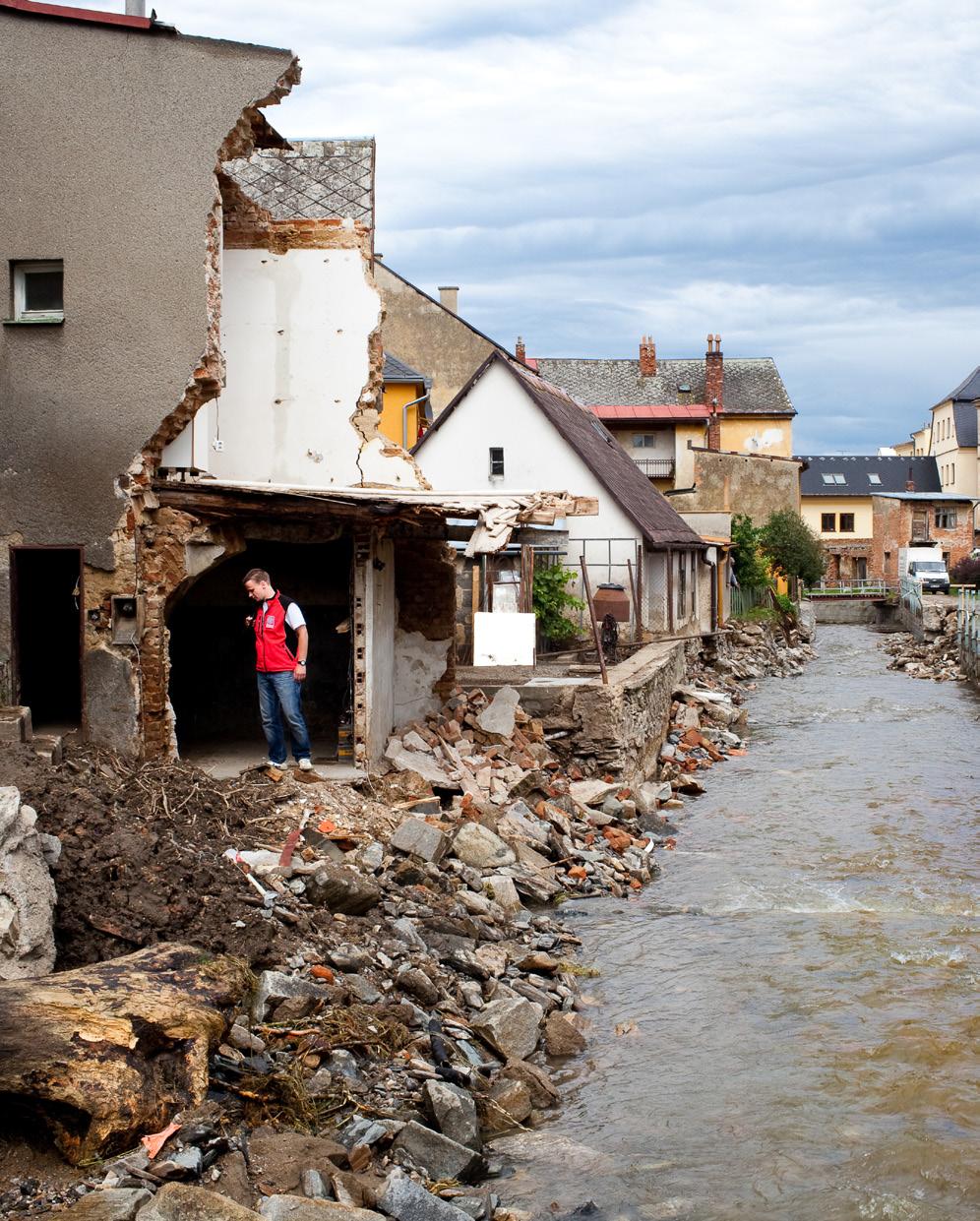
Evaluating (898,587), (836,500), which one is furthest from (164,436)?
(836,500)

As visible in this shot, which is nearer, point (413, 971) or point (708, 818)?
point (413, 971)

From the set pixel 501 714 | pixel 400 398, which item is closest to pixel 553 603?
pixel 400 398

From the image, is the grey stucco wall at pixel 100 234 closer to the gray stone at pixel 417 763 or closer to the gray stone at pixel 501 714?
the gray stone at pixel 417 763

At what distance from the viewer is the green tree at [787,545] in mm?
49688

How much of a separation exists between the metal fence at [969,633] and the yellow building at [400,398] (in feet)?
49.6

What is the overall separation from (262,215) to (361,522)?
11.2 feet

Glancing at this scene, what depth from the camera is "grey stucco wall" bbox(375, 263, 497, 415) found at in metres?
36.8

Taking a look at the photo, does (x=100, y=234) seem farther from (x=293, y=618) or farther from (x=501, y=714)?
(x=501, y=714)

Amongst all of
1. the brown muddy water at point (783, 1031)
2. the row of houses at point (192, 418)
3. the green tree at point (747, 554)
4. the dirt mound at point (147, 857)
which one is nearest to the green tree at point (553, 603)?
the row of houses at point (192, 418)

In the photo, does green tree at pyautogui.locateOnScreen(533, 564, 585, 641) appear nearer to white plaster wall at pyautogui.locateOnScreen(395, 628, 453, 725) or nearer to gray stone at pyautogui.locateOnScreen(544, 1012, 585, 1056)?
white plaster wall at pyautogui.locateOnScreen(395, 628, 453, 725)

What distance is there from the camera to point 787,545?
49781mm

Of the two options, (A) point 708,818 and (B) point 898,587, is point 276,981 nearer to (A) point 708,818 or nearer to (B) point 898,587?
(A) point 708,818

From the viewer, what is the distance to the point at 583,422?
35.3m

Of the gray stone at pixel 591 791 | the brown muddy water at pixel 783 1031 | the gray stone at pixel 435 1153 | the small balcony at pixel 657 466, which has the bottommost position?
the brown muddy water at pixel 783 1031
